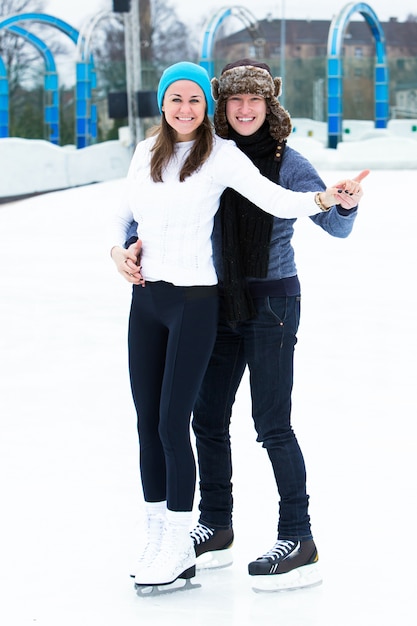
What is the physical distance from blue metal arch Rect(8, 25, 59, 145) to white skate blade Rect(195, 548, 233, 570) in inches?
721

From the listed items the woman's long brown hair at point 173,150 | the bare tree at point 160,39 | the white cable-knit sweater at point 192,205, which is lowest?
the white cable-knit sweater at point 192,205

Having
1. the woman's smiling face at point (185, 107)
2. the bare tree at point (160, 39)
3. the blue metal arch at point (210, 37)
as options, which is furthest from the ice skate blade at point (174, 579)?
the bare tree at point (160, 39)

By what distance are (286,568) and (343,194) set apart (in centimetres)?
95

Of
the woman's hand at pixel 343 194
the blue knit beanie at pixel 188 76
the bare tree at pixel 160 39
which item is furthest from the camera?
the bare tree at pixel 160 39

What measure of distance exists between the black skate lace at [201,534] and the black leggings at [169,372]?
0.19 meters

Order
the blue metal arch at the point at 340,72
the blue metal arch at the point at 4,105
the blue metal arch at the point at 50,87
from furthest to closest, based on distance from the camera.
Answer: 1. the blue metal arch at the point at 50,87
2. the blue metal arch at the point at 4,105
3. the blue metal arch at the point at 340,72

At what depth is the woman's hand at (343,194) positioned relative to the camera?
2256 millimetres

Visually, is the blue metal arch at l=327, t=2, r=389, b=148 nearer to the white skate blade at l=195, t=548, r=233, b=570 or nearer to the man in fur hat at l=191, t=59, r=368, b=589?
the man in fur hat at l=191, t=59, r=368, b=589

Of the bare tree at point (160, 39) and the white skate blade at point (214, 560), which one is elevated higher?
the bare tree at point (160, 39)

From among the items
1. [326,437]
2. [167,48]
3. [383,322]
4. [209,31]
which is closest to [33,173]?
[209,31]

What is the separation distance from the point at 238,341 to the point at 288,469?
0.35 metres

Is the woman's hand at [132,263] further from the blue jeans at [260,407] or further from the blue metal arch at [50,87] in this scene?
the blue metal arch at [50,87]

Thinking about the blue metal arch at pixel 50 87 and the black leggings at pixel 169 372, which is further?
the blue metal arch at pixel 50 87

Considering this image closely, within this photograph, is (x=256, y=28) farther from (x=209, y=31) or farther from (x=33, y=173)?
(x=33, y=173)
